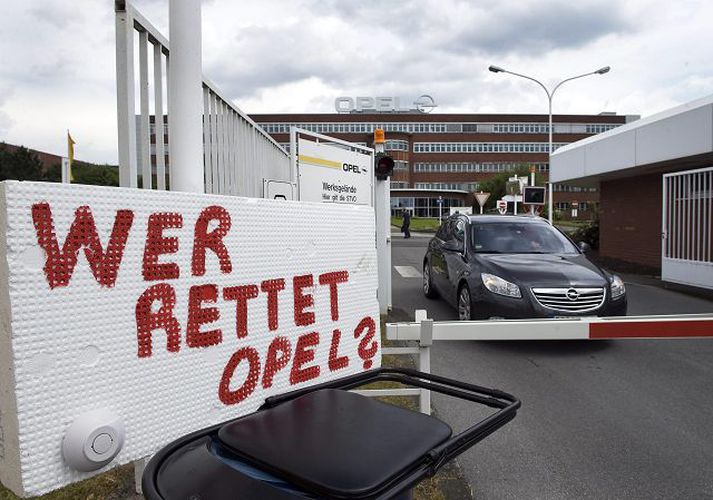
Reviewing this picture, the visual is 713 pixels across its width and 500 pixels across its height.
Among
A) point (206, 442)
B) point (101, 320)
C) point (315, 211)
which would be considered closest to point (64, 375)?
point (101, 320)

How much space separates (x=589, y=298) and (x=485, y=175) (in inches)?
3436

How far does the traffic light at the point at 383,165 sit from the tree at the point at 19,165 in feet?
178

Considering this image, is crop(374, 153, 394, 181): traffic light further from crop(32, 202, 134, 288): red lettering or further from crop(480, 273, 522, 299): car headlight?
crop(32, 202, 134, 288): red lettering

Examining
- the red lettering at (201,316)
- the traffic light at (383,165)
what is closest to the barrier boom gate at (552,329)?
the red lettering at (201,316)

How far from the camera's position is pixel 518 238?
839 centimetres

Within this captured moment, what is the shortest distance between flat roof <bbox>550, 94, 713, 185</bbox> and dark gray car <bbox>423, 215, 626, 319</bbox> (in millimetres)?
6219

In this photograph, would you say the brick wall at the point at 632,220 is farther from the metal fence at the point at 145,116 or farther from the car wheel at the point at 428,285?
the metal fence at the point at 145,116

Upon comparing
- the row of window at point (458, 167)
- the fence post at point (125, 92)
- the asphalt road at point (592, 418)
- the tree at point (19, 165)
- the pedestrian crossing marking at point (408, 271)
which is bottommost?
the asphalt road at point (592, 418)

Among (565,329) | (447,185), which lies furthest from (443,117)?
(565,329)

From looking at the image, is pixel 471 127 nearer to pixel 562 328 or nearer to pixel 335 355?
pixel 562 328

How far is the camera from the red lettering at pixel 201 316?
1.97 m

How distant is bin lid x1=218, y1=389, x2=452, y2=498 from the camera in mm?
1206

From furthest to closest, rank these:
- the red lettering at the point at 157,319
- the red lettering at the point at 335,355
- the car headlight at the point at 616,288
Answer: the car headlight at the point at 616,288, the red lettering at the point at 335,355, the red lettering at the point at 157,319

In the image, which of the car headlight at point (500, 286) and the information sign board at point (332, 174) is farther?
the information sign board at point (332, 174)
